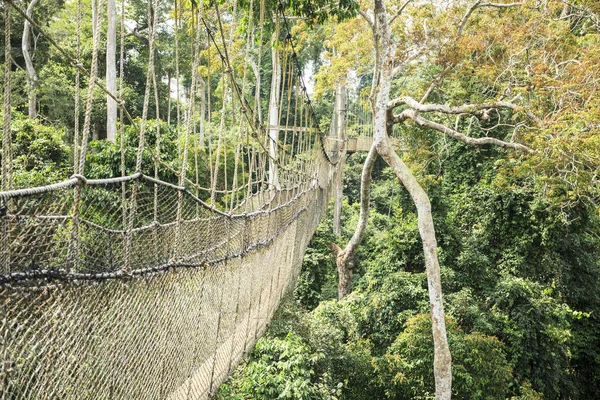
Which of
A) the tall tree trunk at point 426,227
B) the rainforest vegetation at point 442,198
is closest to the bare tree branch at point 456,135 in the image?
the rainforest vegetation at point 442,198

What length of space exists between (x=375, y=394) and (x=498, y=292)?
6.87 feet

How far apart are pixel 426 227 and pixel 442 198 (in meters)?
2.47

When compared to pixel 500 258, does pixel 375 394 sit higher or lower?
lower

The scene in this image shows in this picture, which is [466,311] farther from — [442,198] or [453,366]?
[442,198]

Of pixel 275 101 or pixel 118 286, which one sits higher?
pixel 275 101

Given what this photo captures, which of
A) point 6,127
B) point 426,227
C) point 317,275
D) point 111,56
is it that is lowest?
point 317,275

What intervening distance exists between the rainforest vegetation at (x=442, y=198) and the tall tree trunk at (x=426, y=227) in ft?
0.04

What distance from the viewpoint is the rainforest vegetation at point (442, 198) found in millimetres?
4156

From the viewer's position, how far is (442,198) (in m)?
6.64

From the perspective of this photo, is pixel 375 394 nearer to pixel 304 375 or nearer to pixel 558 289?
pixel 304 375

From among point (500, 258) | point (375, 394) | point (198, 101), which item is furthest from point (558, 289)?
point (198, 101)

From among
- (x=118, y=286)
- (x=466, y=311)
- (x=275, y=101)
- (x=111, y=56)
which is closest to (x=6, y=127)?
(x=118, y=286)

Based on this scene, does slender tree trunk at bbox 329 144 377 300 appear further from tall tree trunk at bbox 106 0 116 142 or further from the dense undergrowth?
tall tree trunk at bbox 106 0 116 142

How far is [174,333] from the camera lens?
1.47m
